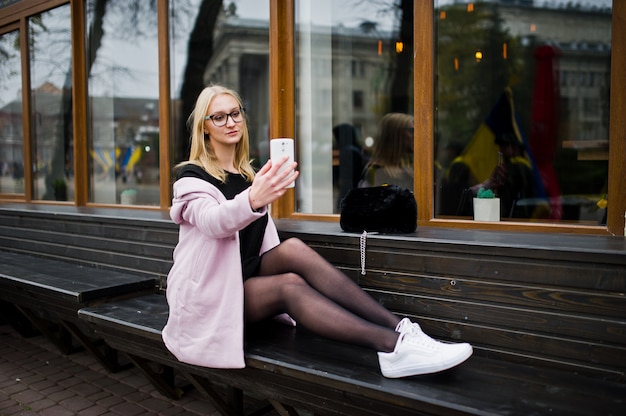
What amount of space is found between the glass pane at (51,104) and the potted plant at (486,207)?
393 cm

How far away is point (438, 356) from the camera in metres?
1.99

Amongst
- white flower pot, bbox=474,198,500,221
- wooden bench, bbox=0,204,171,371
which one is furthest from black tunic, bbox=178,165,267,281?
white flower pot, bbox=474,198,500,221

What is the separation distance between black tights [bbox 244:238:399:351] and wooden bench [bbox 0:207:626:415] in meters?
0.09

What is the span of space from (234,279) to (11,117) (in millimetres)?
5062

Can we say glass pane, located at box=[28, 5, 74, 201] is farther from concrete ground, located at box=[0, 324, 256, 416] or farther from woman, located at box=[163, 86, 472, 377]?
woman, located at box=[163, 86, 472, 377]

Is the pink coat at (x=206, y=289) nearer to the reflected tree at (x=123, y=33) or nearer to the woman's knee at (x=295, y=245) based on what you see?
the woman's knee at (x=295, y=245)

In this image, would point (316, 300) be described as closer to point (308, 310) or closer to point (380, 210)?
point (308, 310)

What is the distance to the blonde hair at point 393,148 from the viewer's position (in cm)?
423

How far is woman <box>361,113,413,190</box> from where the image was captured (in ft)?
13.5

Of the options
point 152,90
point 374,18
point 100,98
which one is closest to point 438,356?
point 152,90

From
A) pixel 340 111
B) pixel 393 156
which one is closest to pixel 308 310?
pixel 393 156

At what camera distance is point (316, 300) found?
234 centimetres

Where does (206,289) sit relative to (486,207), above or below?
below

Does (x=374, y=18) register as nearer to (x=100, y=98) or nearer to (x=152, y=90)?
(x=152, y=90)
